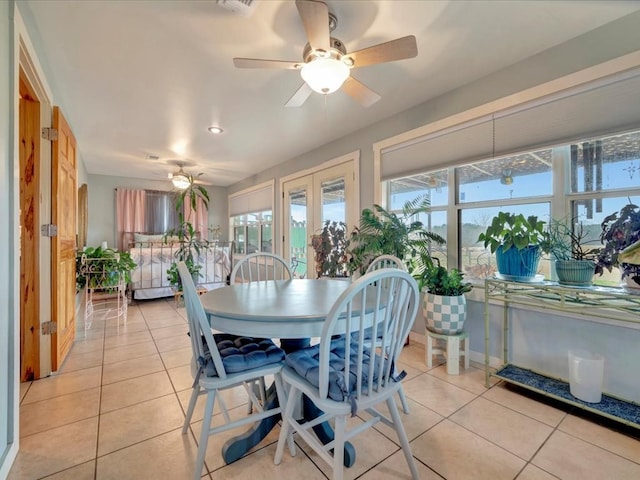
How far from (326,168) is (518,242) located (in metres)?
2.60

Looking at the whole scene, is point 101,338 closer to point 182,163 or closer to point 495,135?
point 182,163

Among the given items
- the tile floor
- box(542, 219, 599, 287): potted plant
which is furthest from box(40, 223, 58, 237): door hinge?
box(542, 219, 599, 287): potted plant

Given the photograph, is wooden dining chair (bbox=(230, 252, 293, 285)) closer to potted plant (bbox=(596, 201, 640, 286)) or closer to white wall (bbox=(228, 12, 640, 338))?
white wall (bbox=(228, 12, 640, 338))

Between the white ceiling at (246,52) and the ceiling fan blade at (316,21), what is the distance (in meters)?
0.28

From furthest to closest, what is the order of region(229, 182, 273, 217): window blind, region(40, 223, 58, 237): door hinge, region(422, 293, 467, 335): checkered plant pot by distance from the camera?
region(229, 182, 273, 217): window blind
region(422, 293, 467, 335): checkered plant pot
region(40, 223, 58, 237): door hinge

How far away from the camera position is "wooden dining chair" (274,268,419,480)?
1.04 meters

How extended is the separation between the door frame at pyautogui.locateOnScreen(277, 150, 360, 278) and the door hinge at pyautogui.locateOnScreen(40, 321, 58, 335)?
285cm

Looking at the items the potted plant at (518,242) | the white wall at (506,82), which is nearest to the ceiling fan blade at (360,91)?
the white wall at (506,82)

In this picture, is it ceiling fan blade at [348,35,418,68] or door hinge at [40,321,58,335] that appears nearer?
ceiling fan blade at [348,35,418,68]

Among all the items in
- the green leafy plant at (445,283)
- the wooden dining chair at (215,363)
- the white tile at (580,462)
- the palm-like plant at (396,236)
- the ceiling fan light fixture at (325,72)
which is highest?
the ceiling fan light fixture at (325,72)

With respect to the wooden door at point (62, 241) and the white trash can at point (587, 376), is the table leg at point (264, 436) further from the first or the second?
the wooden door at point (62, 241)

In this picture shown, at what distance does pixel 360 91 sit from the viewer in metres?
1.96

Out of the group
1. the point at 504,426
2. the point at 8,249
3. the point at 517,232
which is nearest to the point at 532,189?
the point at 517,232

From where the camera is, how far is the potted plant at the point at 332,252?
334 cm
